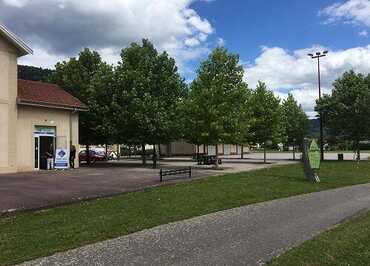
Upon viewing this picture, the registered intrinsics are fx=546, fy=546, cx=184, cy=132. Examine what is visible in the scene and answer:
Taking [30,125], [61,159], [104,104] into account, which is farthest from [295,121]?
[30,125]

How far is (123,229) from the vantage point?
11312 mm

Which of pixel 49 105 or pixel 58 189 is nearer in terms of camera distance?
pixel 58 189

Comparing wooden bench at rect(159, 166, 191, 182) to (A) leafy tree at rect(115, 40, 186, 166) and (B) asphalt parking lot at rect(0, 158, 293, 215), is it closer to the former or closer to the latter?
(B) asphalt parking lot at rect(0, 158, 293, 215)

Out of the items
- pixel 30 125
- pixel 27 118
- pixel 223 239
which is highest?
pixel 27 118

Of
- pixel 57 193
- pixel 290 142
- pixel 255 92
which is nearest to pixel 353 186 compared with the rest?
pixel 57 193

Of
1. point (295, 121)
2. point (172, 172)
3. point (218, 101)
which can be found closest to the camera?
point (172, 172)

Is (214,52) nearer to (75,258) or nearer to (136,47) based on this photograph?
(136,47)

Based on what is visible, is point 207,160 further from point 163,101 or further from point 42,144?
point 42,144

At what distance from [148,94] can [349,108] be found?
17.0 meters

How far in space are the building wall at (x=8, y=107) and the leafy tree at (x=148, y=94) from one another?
26.5ft

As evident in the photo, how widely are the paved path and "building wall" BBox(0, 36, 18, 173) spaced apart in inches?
663

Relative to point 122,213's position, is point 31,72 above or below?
above

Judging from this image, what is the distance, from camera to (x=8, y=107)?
28.5 metres

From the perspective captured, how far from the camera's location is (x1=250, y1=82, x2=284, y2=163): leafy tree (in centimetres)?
4431
